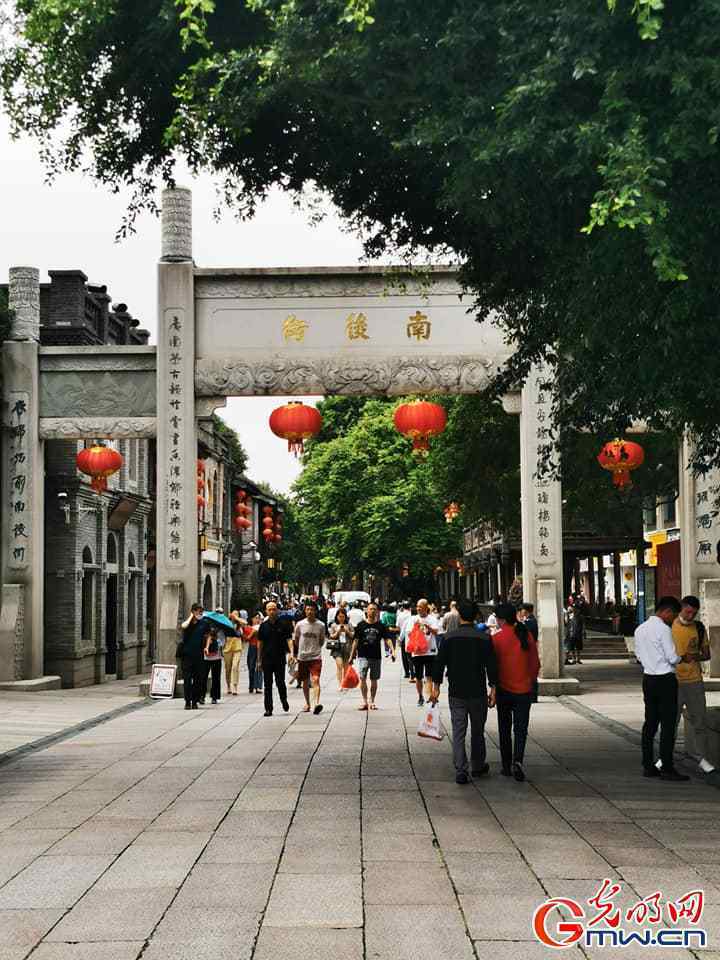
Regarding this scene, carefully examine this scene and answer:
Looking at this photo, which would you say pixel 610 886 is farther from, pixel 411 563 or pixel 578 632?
pixel 411 563

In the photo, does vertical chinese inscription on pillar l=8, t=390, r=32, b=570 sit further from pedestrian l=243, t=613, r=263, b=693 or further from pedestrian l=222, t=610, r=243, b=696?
pedestrian l=243, t=613, r=263, b=693

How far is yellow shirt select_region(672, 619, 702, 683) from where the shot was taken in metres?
13.6

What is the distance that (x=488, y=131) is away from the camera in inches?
383

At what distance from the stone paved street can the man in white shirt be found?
329mm

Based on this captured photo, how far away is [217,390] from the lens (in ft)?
81.3

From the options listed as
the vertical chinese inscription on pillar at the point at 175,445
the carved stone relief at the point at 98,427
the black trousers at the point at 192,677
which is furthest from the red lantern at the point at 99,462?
the black trousers at the point at 192,677

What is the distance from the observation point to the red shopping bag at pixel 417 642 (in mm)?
21656

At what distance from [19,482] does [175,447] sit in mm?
3601

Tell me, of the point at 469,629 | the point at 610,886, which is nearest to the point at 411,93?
the point at 469,629

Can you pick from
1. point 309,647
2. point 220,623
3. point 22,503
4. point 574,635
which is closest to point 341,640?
point 220,623

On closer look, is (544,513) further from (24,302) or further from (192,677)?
(24,302)

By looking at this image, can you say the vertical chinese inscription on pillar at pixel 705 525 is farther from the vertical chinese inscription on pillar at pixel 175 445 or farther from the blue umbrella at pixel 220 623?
the vertical chinese inscription on pillar at pixel 175 445

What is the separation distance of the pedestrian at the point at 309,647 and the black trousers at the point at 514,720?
22.1ft

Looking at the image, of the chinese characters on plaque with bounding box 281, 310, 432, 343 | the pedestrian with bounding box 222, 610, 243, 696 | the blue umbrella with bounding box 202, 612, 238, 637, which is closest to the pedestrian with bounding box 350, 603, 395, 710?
the blue umbrella with bounding box 202, 612, 238, 637
